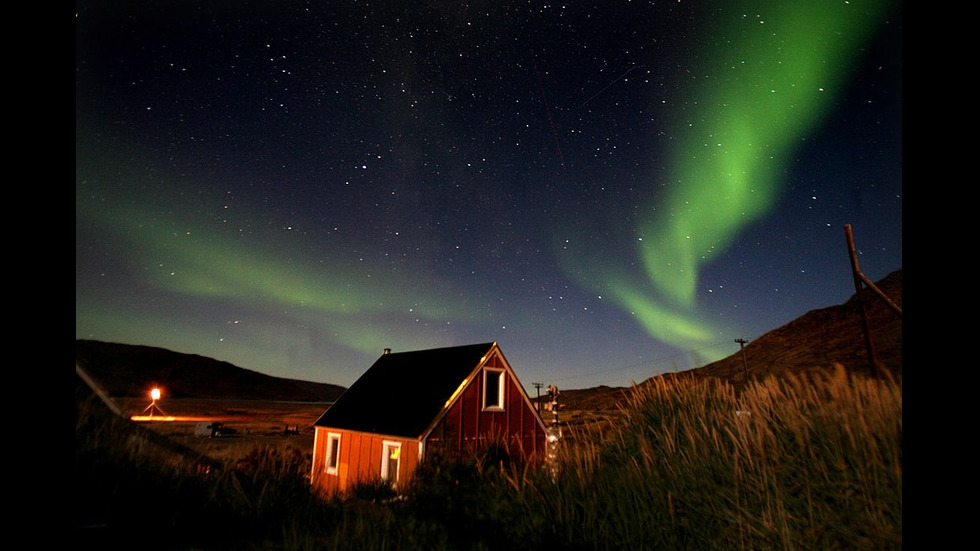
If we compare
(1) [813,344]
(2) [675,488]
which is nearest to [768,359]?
(1) [813,344]

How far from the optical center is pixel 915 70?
1812mm

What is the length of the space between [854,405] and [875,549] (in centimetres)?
117

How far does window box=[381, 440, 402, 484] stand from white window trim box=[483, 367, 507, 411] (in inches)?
140

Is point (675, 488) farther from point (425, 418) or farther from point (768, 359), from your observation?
point (768, 359)

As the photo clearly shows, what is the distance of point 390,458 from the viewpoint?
16609 mm

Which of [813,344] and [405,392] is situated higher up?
[405,392]

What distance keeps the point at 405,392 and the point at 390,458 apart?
10.1 feet

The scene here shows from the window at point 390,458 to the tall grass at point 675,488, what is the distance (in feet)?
26.8

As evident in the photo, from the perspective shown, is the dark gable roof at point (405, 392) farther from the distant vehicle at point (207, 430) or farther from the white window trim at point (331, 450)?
the distant vehicle at point (207, 430)

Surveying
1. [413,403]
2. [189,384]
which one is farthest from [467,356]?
[189,384]

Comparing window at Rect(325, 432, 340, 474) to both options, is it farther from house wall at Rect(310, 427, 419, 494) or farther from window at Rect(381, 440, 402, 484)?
window at Rect(381, 440, 402, 484)

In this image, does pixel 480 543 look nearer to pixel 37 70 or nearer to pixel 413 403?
pixel 37 70

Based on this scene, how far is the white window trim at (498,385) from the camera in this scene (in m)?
17.6

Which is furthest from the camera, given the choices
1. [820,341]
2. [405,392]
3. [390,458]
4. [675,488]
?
[820,341]
